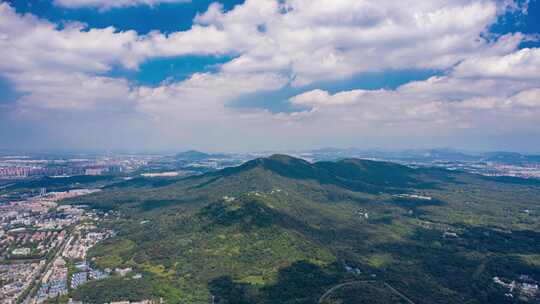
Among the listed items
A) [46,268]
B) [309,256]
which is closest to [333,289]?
[309,256]

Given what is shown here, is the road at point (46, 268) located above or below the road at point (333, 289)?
below

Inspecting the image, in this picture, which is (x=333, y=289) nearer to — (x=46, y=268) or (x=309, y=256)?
(x=309, y=256)

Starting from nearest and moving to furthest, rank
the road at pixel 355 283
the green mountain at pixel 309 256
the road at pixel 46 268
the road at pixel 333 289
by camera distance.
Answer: the road at pixel 355 283 < the road at pixel 333 289 < the green mountain at pixel 309 256 < the road at pixel 46 268

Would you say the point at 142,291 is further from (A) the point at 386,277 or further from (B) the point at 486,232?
(B) the point at 486,232

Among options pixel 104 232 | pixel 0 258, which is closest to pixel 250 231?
pixel 104 232

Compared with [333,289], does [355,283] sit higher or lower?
higher

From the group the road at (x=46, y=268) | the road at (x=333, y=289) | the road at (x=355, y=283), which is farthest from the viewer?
the road at (x=46, y=268)

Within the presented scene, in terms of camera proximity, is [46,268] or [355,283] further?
[46,268]


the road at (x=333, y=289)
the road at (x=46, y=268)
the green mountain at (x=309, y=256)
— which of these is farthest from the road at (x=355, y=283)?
the road at (x=46, y=268)

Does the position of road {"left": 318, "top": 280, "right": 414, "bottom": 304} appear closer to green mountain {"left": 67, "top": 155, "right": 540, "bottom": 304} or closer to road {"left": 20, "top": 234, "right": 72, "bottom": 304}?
green mountain {"left": 67, "top": 155, "right": 540, "bottom": 304}

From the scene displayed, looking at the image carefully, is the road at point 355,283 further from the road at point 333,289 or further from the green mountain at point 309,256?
the green mountain at point 309,256

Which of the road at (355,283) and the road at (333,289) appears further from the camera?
the road at (333,289)
